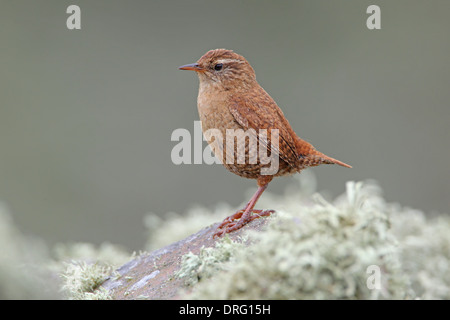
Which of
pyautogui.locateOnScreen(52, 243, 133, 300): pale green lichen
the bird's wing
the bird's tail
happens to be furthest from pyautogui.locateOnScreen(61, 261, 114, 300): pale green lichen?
the bird's tail

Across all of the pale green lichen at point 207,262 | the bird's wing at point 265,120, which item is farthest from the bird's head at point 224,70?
the pale green lichen at point 207,262

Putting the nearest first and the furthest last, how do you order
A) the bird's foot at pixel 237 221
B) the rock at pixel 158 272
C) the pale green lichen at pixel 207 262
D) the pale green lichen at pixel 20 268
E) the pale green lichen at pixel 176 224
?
the pale green lichen at pixel 20 268, the pale green lichen at pixel 207 262, the rock at pixel 158 272, the bird's foot at pixel 237 221, the pale green lichen at pixel 176 224

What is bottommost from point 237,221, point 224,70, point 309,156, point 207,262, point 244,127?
point 207,262

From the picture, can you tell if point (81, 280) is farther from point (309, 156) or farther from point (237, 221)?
point (309, 156)

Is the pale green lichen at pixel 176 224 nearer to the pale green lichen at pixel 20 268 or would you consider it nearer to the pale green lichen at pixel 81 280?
the pale green lichen at pixel 81 280

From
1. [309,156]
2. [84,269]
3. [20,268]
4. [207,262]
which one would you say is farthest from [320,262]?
[309,156]

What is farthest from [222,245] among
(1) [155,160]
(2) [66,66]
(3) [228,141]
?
(2) [66,66]
